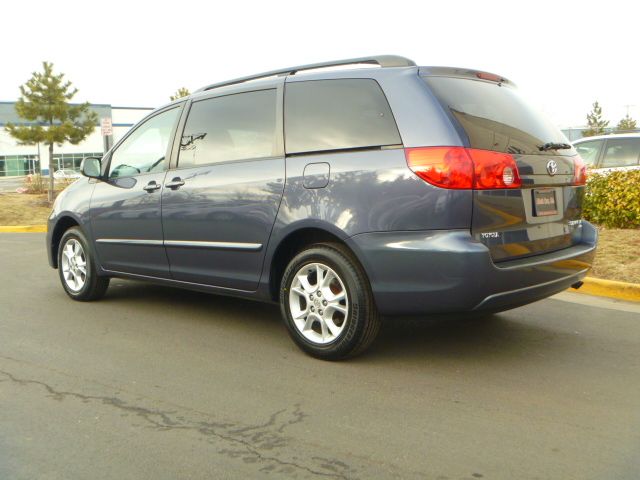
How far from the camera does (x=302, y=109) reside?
4789 mm

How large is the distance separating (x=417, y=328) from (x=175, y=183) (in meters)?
2.19

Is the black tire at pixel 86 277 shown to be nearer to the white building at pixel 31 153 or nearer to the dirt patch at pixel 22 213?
the dirt patch at pixel 22 213

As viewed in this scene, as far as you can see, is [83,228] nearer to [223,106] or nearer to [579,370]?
[223,106]

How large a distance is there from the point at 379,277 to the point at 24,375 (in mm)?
2287

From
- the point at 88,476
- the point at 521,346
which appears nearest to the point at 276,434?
the point at 88,476

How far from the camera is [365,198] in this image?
4.23m

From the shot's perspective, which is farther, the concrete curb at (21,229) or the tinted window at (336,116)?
the concrete curb at (21,229)

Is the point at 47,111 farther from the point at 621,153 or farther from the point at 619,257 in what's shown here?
the point at 619,257

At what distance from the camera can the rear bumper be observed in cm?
396

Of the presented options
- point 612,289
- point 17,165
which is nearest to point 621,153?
point 612,289

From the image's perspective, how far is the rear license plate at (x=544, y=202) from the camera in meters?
4.33

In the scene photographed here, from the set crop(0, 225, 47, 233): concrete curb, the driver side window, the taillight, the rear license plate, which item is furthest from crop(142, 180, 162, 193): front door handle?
crop(0, 225, 47, 233): concrete curb

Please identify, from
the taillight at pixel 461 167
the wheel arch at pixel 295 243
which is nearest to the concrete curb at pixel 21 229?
the wheel arch at pixel 295 243

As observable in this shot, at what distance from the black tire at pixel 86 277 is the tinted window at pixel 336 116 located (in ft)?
8.80
